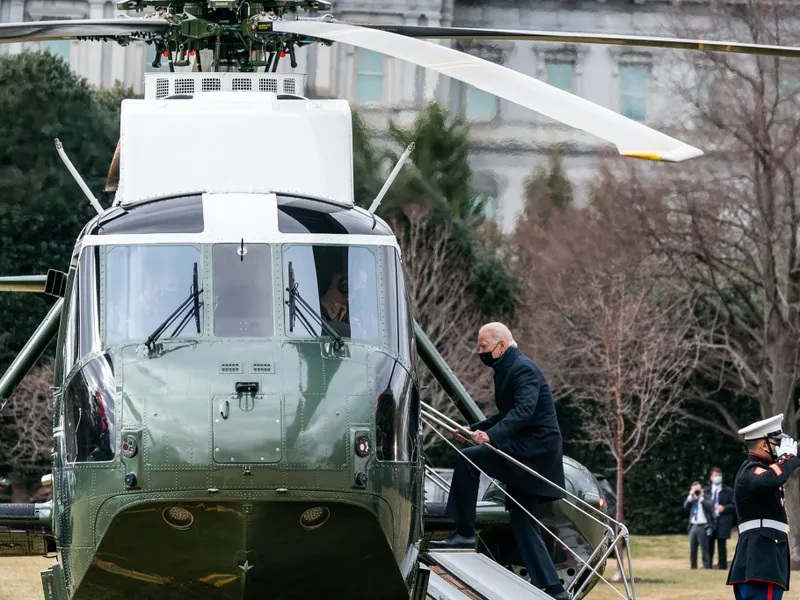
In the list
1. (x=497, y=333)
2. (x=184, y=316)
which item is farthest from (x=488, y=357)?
(x=184, y=316)

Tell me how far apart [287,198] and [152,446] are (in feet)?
7.81

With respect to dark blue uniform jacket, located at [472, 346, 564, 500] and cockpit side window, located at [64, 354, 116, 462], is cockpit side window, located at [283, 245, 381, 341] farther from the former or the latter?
dark blue uniform jacket, located at [472, 346, 564, 500]

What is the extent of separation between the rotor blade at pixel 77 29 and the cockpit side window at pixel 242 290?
2097mm

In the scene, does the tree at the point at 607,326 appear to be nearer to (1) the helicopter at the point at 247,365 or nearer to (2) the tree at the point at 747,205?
(2) the tree at the point at 747,205

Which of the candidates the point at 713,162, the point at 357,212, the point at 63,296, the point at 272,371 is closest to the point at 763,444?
the point at 357,212

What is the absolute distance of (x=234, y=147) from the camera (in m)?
11.7

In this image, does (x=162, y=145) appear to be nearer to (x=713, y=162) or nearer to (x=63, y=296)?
(x=63, y=296)

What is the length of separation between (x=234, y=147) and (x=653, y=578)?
44.4ft

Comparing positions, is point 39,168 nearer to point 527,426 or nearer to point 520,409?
point 527,426

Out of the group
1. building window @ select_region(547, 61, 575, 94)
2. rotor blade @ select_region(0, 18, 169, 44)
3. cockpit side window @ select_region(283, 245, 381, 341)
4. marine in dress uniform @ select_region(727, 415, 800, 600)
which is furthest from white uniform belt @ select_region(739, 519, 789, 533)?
building window @ select_region(547, 61, 575, 94)

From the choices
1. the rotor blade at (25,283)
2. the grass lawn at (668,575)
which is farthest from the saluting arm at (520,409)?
the grass lawn at (668,575)

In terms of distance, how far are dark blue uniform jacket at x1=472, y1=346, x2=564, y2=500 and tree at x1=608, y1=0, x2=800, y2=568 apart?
53.0 ft

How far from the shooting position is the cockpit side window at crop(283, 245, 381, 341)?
1037 centimetres

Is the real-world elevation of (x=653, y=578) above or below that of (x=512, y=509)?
below
